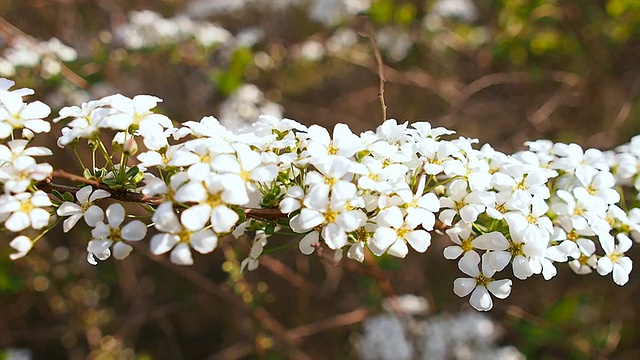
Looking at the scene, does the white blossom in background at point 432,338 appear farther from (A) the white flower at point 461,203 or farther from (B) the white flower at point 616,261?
(A) the white flower at point 461,203

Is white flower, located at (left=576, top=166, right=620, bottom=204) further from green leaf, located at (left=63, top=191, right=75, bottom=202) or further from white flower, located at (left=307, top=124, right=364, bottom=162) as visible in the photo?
green leaf, located at (left=63, top=191, right=75, bottom=202)

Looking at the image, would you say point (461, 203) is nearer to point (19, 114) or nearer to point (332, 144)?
point (332, 144)

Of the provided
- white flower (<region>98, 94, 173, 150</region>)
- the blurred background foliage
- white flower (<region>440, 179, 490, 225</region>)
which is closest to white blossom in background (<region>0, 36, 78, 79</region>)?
the blurred background foliage

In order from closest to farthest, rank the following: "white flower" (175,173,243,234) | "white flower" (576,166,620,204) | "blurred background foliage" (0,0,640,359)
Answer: "white flower" (175,173,243,234)
"white flower" (576,166,620,204)
"blurred background foliage" (0,0,640,359)

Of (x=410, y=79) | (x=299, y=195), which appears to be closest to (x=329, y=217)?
(x=299, y=195)

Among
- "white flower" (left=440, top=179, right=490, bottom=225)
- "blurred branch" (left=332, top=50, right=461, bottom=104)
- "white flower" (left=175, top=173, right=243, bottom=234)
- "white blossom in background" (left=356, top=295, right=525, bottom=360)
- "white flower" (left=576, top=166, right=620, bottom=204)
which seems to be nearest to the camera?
"white flower" (left=175, top=173, right=243, bottom=234)

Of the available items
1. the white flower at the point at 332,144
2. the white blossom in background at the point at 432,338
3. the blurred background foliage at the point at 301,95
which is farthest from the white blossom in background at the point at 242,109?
the white flower at the point at 332,144
